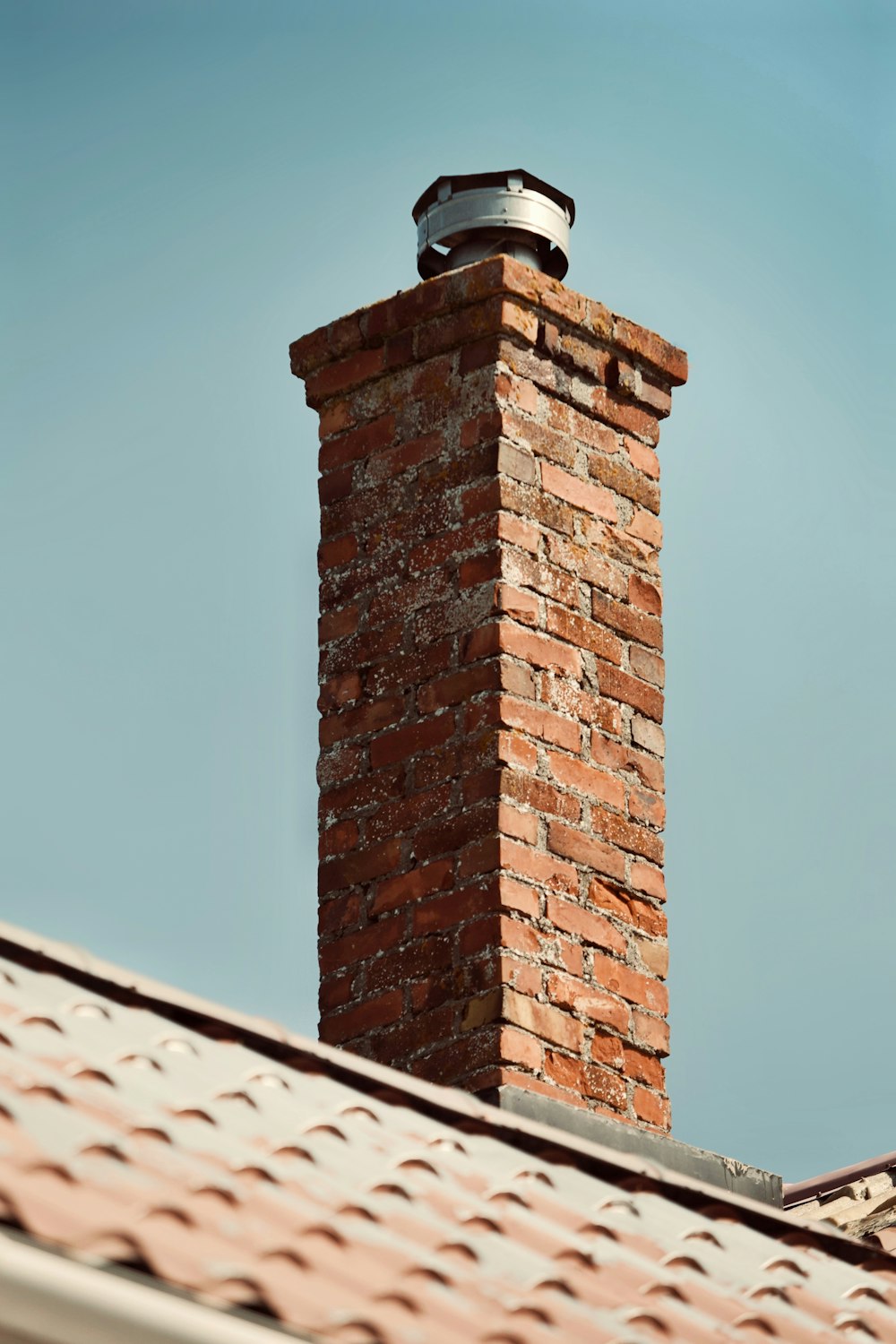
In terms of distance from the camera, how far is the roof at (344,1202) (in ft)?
7.54

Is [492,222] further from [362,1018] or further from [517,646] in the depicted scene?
[362,1018]

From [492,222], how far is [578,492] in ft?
2.68

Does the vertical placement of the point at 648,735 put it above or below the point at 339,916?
above

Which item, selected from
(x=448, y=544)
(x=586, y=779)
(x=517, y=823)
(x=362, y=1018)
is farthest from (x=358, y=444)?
(x=362, y=1018)

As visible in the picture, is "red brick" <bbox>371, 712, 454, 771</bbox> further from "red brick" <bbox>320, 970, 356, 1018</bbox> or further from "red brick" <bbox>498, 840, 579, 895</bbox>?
"red brick" <bbox>320, 970, 356, 1018</bbox>

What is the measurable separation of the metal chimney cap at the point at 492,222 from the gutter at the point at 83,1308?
3.89m

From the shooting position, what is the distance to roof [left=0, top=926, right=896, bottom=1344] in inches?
90.5

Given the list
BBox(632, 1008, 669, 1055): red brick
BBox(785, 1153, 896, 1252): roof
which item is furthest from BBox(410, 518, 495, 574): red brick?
BBox(785, 1153, 896, 1252): roof

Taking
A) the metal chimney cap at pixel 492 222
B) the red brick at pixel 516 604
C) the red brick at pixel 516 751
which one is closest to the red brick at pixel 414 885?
the red brick at pixel 516 751

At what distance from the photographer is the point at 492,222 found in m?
5.61

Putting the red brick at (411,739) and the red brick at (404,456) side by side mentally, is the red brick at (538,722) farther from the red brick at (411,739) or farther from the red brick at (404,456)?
the red brick at (404,456)

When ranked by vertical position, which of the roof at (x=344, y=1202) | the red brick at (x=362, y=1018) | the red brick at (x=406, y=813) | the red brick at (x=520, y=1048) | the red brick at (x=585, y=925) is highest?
the red brick at (x=406, y=813)

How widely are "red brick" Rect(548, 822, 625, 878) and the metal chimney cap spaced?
5.07ft

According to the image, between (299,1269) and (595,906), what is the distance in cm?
259
